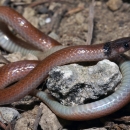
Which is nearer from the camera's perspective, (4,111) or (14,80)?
(4,111)

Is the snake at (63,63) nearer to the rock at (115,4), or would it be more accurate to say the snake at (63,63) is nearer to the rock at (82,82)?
the rock at (82,82)

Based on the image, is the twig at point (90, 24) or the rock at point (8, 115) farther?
the twig at point (90, 24)

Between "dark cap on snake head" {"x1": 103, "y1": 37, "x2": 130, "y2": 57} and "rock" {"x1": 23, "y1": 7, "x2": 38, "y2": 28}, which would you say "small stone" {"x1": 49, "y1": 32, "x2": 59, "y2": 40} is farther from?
"dark cap on snake head" {"x1": 103, "y1": 37, "x2": 130, "y2": 57}

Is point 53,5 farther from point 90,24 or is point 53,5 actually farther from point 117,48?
point 117,48

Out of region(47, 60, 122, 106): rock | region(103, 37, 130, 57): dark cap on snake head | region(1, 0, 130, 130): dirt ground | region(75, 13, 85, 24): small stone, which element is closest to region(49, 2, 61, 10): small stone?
region(1, 0, 130, 130): dirt ground

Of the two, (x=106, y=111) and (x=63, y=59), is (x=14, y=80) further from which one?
(x=106, y=111)

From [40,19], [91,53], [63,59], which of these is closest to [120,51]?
[91,53]

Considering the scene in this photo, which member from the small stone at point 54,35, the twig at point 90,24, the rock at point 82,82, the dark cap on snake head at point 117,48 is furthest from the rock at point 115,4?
the rock at point 82,82
